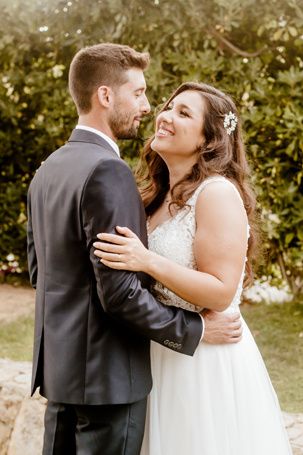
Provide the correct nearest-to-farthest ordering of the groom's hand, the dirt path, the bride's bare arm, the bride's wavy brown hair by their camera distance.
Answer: the bride's bare arm < the groom's hand < the bride's wavy brown hair < the dirt path

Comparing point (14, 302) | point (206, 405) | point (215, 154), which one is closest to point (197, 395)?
point (206, 405)

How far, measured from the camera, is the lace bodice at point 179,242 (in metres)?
2.64

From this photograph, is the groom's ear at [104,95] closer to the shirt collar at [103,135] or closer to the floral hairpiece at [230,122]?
the shirt collar at [103,135]

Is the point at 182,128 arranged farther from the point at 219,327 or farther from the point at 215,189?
the point at 219,327

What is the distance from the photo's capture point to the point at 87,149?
93.4 inches

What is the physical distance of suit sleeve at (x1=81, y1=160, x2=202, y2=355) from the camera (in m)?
2.22

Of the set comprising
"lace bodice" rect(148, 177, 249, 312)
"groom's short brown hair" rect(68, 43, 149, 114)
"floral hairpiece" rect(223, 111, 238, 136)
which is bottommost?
"lace bodice" rect(148, 177, 249, 312)

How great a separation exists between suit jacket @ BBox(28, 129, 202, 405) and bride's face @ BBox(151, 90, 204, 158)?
1.58 ft

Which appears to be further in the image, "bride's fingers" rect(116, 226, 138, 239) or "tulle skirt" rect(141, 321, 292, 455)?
"tulle skirt" rect(141, 321, 292, 455)

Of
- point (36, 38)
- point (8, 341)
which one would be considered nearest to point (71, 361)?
point (8, 341)

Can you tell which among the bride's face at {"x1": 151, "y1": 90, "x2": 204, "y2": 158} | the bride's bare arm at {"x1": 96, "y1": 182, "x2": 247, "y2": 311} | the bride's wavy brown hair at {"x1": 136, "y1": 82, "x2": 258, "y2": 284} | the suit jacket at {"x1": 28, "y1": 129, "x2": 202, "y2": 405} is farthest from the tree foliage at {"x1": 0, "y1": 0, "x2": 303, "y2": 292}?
the suit jacket at {"x1": 28, "y1": 129, "x2": 202, "y2": 405}

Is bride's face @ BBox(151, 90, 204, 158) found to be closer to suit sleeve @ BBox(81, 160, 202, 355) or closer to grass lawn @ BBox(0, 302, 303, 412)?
suit sleeve @ BBox(81, 160, 202, 355)

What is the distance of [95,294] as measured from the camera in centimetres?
235

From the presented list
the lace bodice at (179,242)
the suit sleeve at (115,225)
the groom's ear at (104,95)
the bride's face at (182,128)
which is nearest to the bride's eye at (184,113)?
the bride's face at (182,128)
